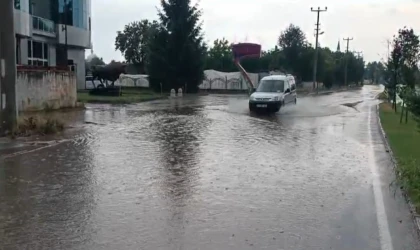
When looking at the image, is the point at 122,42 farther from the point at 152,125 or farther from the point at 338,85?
the point at 152,125

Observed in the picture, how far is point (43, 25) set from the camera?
39375 mm

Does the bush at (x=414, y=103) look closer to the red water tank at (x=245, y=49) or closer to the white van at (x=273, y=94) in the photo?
the white van at (x=273, y=94)

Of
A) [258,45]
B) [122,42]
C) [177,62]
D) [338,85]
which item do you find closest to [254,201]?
[177,62]

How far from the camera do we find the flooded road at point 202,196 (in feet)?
19.5

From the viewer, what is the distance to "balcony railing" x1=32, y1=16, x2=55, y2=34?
3781cm

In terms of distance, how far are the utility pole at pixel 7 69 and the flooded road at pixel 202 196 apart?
2.29 meters

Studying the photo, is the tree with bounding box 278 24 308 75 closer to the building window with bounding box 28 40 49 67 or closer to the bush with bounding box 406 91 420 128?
the building window with bounding box 28 40 49 67

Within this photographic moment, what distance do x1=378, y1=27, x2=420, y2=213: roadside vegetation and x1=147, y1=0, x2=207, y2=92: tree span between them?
2249 cm

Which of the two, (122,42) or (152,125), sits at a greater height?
(122,42)

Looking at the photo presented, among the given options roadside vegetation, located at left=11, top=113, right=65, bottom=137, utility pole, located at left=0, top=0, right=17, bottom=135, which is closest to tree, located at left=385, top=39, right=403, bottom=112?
roadside vegetation, located at left=11, top=113, right=65, bottom=137

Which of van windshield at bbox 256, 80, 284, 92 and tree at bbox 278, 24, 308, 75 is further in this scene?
tree at bbox 278, 24, 308, 75

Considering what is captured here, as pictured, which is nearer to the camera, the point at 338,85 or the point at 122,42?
the point at 122,42

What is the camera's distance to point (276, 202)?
24.9ft

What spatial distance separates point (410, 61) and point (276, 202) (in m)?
21.9
